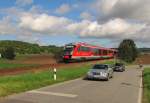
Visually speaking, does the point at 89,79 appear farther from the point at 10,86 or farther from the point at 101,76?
the point at 10,86

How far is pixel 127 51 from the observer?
121438 millimetres

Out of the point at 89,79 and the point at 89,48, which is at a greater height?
the point at 89,48

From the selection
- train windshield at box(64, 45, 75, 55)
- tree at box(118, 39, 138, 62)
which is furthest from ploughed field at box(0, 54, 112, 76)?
tree at box(118, 39, 138, 62)

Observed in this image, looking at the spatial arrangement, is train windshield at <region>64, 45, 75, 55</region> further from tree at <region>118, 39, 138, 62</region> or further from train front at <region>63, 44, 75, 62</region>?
tree at <region>118, 39, 138, 62</region>

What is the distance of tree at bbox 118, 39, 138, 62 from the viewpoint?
4712 inches

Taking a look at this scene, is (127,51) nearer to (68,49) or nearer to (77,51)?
(77,51)

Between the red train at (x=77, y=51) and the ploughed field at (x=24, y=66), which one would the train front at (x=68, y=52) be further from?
the ploughed field at (x=24, y=66)

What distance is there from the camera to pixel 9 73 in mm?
25453

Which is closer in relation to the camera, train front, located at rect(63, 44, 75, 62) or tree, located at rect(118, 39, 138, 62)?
train front, located at rect(63, 44, 75, 62)

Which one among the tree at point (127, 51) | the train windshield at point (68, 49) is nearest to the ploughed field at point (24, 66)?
the train windshield at point (68, 49)

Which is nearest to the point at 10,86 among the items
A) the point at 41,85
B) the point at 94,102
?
the point at 41,85

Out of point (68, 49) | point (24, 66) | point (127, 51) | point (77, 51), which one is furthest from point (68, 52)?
point (127, 51)

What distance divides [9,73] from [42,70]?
632 cm

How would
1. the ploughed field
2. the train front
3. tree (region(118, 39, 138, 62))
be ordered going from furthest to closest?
tree (region(118, 39, 138, 62)) < the train front < the ploughed field
